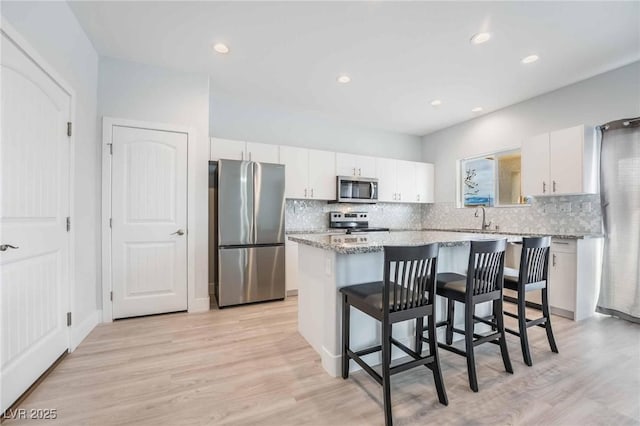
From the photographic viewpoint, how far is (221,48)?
2736mm

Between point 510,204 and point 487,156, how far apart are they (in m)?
0.88

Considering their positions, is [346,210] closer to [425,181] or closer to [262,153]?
[425,181]

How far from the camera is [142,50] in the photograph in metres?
2.78

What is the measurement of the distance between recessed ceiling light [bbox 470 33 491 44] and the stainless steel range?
9.64 feet

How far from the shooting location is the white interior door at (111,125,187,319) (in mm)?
2920

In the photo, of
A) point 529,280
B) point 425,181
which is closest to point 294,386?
point 529,280

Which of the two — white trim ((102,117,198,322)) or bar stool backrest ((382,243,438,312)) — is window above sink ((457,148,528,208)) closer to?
bar stool backrest ((382,243,438,312))

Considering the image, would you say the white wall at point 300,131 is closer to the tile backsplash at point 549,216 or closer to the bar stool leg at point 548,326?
the tile backsplash at point 549,216

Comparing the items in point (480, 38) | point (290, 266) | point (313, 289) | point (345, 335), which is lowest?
point (345, 335)

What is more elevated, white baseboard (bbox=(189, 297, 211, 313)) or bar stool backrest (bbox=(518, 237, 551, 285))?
bar stool backrest (bbox=(518, 237, 551, 285))

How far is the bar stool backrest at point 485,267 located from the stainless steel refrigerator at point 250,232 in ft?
7.77

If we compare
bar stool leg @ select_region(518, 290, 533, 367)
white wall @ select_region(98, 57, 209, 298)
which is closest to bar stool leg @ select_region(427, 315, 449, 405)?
bar stool leg @ select_region(518, 290, 533, 367)

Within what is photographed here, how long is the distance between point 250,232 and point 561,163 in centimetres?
385

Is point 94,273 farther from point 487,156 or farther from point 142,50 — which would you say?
point 487,156
